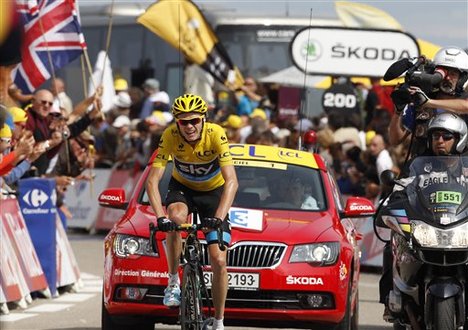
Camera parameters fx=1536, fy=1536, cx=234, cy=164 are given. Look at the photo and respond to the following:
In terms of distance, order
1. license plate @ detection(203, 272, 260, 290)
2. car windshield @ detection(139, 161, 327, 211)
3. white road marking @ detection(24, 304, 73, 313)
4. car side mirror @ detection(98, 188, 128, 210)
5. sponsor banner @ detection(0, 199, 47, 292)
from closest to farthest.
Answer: license plate @ detection(203, 272, 260, 290)
car side mirror @ detection(98, 188, 128, 210)
car windshield @ detection(139, 161, 327, 211)
white road marking @ detection(24, 304, 73, 313)
sponsor banner @ detection(0, 199, 47, 292)

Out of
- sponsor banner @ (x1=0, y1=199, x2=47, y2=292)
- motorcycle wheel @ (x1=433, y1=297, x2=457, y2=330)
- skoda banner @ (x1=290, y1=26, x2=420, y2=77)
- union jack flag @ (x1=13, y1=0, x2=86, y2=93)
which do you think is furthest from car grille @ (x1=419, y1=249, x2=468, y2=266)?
skoda banner @ (x1=290, y1=26, x2=420, y2=77)

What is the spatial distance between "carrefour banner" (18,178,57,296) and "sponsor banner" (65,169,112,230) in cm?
1047

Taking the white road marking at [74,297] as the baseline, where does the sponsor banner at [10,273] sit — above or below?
above

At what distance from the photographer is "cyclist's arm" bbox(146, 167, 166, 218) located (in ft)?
34.4

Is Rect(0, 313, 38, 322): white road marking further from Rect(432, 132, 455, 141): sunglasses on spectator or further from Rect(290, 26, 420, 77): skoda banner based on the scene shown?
Rect(290, 26, 420, 77): skoda banner

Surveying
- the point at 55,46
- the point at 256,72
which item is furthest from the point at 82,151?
the point at 256,72

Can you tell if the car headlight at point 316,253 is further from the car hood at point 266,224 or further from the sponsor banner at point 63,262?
the sponsor banner at point 63,262

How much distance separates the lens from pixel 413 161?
1025cm

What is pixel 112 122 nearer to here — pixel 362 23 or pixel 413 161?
pixel 362 23

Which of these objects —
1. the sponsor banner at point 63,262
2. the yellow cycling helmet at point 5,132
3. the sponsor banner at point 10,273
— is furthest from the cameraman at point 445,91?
the sponsor banner at point 63,262

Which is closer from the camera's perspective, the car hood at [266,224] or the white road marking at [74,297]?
the car hood at [266,224]

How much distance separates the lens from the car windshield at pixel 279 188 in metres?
12.5

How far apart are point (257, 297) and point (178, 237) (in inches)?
36.1

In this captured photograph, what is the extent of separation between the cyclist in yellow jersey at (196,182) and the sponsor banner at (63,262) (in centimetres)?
612
